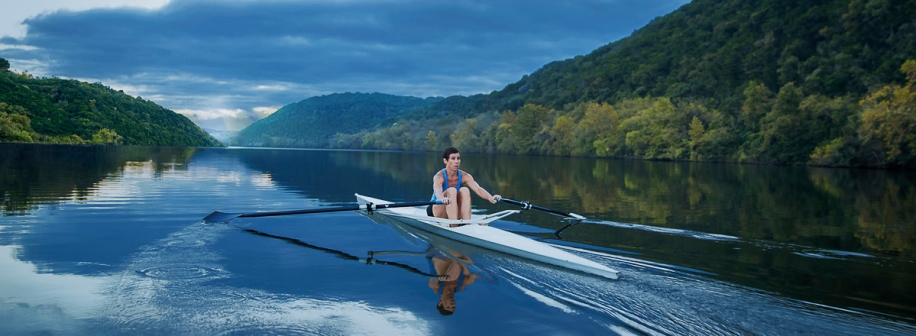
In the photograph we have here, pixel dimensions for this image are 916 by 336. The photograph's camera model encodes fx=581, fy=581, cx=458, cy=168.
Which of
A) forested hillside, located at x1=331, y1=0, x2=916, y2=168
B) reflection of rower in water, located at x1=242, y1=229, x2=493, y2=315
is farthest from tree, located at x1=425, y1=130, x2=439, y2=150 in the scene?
reflection of rower in water, located at x1=242, y1=229, x2=493, y2=315

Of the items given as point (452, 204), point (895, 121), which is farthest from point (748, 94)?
point (452, 204)

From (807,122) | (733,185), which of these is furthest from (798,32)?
(733,185)

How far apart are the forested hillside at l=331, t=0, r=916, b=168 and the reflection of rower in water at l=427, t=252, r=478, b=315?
4157 cm

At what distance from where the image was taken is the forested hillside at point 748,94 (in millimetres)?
46188

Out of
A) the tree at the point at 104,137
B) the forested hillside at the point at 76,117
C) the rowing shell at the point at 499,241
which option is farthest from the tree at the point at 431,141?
the rowing shell at the point at 499,241

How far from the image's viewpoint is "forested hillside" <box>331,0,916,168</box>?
46.2m

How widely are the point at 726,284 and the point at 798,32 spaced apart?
8504cm

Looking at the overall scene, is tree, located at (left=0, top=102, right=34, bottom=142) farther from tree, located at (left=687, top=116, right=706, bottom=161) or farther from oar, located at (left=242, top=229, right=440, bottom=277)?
tree, located at (left=687, top=116, right=706, bottom=161)

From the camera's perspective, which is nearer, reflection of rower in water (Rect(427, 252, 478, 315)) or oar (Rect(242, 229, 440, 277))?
reflection of rower in water (Rect(427, 252, 478, 315))

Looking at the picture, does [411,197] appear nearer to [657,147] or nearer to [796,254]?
[796,254]

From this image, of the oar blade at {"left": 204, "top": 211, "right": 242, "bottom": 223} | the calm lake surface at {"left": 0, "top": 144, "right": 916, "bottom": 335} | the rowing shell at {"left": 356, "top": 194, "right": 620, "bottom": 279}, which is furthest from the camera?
the oar blade at {"left": 204, "top": 211, "right": 242, "bottom": 223}

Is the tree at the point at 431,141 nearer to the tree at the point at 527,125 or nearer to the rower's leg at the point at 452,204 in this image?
the tree at the point at 527,125

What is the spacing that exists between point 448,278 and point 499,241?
1556 millimetres

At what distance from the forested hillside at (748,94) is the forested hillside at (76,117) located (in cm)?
6795
